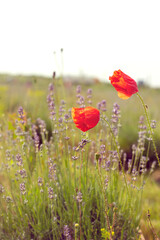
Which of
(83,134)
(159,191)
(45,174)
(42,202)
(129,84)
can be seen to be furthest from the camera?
(159,191)

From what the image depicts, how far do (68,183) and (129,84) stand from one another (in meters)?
0.92

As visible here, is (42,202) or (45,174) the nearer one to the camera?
(42,202)

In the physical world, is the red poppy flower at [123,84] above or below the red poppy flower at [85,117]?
above

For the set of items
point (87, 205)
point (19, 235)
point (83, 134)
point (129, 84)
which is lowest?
point (19, 235)

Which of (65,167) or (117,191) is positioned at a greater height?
(65,167)

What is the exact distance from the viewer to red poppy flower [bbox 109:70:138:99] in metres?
1.39

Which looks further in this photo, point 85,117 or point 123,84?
point 123,84

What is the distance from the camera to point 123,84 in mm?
1407

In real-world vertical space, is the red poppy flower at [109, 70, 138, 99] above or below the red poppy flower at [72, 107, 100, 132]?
above

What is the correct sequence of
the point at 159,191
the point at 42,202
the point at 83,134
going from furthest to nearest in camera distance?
the point at 159,191 → the point at 42,202 → the point at 83,134

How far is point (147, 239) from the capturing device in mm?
2316

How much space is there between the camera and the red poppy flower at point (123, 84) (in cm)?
139

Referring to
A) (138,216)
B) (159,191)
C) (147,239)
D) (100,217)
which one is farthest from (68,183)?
(159,191)

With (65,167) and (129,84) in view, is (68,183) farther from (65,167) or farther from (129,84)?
(129,84)
